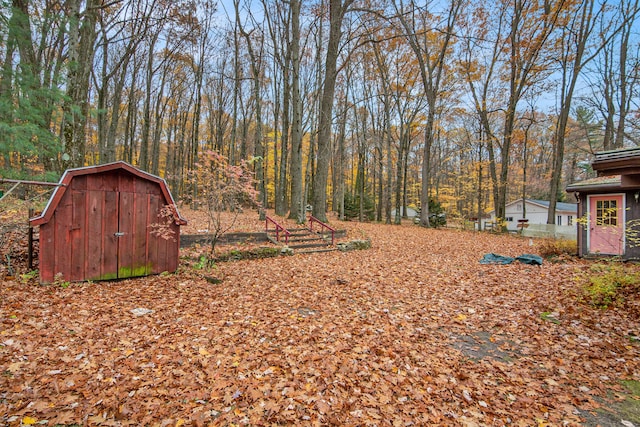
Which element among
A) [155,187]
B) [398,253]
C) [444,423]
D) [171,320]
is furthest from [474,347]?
[155,187]

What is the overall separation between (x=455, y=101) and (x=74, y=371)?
2423 cm

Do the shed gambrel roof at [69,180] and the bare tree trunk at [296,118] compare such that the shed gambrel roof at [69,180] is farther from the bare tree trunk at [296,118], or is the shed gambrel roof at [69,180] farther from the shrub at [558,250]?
the shrub at [558,250]

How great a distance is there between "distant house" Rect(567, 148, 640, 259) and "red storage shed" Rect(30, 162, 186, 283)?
39.6 ft

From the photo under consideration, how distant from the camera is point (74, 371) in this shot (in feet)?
10.4

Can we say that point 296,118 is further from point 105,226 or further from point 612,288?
point 612,288

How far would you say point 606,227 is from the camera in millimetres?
9227

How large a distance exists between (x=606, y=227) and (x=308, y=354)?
1094 cm

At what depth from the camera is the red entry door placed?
9.09m

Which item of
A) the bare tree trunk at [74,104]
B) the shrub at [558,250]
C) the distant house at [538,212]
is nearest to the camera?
the bare tree trunk at [74,104]

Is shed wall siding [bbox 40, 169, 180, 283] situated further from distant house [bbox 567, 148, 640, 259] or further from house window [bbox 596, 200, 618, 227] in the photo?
house window [bbox 596, 200, 618, 227]

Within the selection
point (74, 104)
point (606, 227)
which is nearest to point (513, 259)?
point (606, 227)

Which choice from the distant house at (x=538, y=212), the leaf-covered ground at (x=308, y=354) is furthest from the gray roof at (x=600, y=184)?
the distant house at (x=538, y=212)

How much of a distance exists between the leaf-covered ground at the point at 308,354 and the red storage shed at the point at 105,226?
1.49 ft

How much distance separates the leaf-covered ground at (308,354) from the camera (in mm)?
2699
